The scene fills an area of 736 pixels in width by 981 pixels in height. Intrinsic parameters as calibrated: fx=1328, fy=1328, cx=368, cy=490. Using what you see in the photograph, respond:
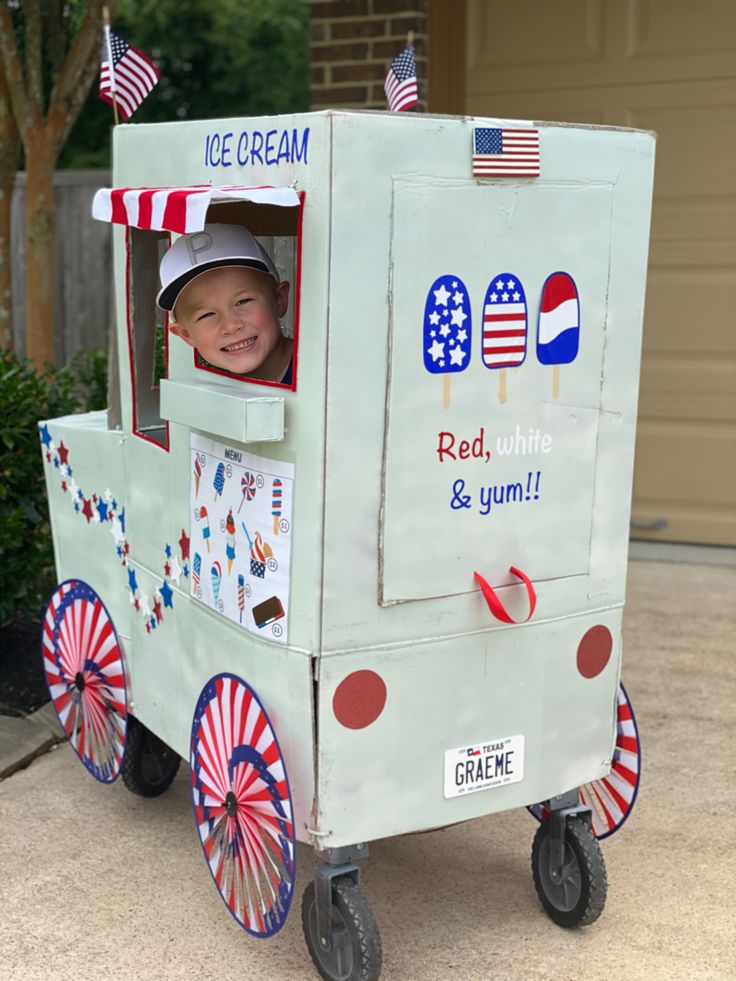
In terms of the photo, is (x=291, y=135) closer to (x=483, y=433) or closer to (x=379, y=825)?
(x=483, y=433)

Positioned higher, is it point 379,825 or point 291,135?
point 291,135

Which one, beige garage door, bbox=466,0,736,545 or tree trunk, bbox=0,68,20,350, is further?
beige garage door, bbox=466,0,736,545

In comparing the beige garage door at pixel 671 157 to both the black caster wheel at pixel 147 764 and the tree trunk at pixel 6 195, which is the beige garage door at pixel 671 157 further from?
the black caster wheel at pixel 147 764

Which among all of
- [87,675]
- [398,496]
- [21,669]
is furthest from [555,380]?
[21,669]

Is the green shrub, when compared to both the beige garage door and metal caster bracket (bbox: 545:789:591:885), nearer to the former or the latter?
metal caster bracket (bbox: 545:789:591:885)

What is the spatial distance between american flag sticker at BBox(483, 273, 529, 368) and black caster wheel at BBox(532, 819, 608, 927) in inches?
45.1

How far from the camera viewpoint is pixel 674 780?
3.99 m

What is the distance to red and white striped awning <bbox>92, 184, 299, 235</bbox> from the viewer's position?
252cm

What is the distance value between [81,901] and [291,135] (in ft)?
6.28

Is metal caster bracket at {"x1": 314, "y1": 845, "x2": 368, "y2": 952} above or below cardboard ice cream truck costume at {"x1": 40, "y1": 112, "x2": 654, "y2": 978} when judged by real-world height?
below

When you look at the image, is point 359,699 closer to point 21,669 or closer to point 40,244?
point 21,669

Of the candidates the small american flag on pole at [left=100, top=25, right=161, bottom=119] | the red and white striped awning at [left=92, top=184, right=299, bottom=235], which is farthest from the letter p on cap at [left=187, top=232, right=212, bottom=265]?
the small american flag on pole at [left=100, top=25, right=161, bottom=119]

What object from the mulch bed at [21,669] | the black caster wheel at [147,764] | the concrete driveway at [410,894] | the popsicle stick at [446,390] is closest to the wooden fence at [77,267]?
the mulch bed at [21,669]

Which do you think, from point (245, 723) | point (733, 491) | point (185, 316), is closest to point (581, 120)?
point (733, 491)
